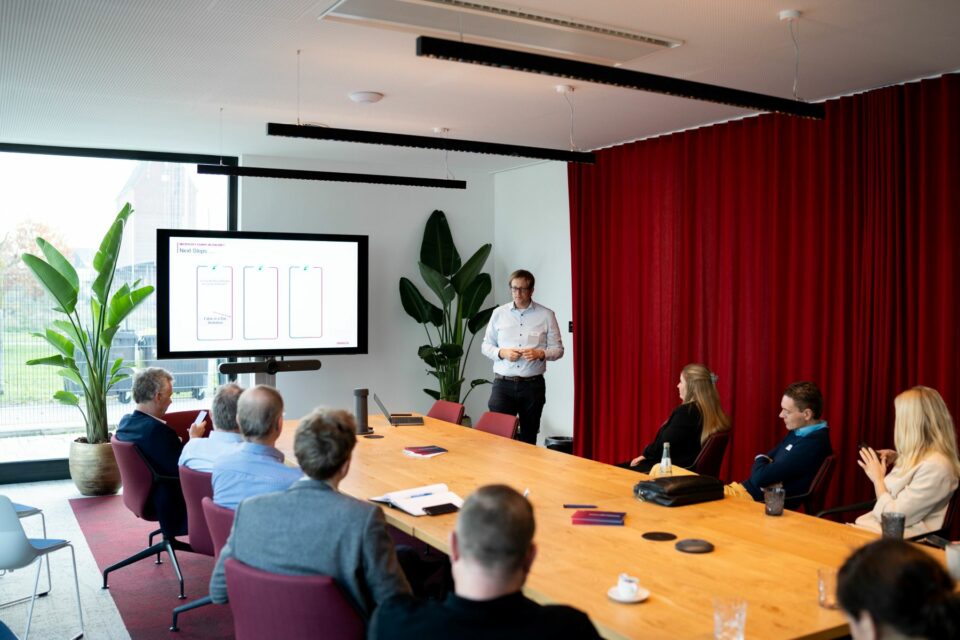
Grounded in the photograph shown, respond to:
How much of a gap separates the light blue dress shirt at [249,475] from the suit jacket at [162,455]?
135 centimetres

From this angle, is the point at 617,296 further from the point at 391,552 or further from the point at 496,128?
the point at 391,552

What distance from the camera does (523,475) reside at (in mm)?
4270

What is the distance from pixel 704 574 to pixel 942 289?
136 inches

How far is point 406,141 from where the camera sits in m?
5.79

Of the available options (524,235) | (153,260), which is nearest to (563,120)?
(524,235)

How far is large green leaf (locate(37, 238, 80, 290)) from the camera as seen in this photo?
7.43 m

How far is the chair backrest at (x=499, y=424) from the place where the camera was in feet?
18.8

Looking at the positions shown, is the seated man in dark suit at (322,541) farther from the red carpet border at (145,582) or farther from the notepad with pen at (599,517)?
the red carpet border at (145,582)

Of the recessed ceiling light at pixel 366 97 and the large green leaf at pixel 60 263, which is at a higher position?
the recessed ceiling light at pixel 366 97

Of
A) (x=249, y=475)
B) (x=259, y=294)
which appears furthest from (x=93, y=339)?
(x=249, y=475)

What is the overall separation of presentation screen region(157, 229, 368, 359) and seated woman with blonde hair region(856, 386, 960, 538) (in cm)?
530

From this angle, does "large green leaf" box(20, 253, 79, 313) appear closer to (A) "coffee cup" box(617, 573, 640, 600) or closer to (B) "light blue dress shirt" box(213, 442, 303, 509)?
(B) "light blue dress shirt" box(213, 442, 303, 509)

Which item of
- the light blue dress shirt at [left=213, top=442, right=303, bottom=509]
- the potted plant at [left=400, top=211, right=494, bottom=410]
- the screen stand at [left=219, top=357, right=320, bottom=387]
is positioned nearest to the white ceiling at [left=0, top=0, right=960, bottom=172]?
the potted plant at [left=400, top=211, right=494, bottom=410]

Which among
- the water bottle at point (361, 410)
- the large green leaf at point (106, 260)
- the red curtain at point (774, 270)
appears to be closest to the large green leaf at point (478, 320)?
the red curtain at point (774, 270)
